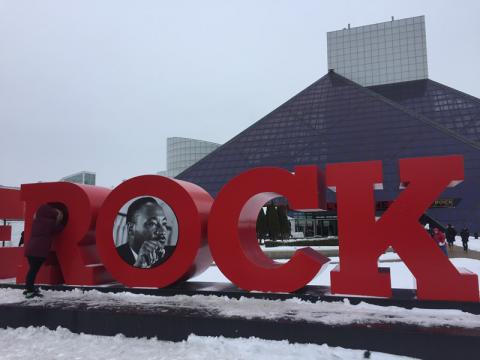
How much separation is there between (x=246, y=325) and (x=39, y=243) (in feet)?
14.1

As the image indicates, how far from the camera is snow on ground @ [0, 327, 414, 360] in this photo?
475 cm

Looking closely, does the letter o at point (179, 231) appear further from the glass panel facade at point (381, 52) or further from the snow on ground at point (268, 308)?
the glass panel facade at point (381, 52)

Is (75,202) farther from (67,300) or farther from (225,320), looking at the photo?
(225,320)

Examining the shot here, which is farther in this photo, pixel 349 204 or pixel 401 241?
pixel 349 204

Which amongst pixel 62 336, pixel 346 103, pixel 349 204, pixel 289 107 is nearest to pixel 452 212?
pixel 346 103

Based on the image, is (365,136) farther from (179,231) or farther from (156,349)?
(156,349)

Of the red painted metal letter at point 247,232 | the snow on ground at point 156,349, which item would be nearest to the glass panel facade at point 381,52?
the red painted metal letter at point 247,232

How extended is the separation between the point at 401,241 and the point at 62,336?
5121mm

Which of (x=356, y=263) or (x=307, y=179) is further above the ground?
(x=307, y=179)

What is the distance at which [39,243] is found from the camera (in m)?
7.42

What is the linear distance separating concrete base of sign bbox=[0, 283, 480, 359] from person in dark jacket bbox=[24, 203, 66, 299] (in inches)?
23.4

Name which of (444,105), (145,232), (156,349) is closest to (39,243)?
(145,232)

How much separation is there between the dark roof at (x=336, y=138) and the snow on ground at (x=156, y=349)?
138 ft

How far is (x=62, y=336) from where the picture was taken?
5871mm
